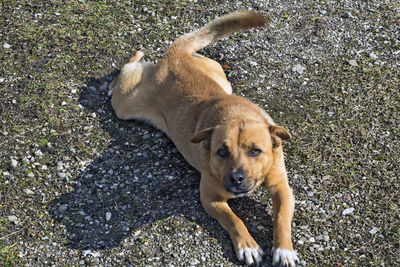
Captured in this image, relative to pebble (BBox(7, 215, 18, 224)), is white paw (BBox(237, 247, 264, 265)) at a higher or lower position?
higher

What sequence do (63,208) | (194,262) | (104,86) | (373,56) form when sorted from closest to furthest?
(194,262), (63,208), (104,86), (373,56)

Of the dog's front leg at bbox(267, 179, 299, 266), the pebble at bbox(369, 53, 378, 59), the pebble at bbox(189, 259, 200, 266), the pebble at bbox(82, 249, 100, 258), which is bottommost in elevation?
the pebble at bbox(82, 249, 100, 258)

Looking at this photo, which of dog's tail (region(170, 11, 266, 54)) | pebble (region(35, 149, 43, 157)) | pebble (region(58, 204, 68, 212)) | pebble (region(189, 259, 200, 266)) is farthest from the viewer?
dog's tail (region(170, 11, 266, 54))

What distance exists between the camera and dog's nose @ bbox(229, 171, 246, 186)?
4.50 metres

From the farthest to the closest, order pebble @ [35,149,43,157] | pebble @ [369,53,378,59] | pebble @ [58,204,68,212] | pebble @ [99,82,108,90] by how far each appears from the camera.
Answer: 1. pebble @ [369,53,378,59]
2. pebble @ [99,82,108,90]
3. pebble @ [35,149,43,157]
4. pebble @ [58,204,68,212]

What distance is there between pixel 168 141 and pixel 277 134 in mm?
1637

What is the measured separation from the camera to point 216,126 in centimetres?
486

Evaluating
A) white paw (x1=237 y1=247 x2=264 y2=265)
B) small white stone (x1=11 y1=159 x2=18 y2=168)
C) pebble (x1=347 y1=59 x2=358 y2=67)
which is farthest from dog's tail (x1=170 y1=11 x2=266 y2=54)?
white paw (x1=237 y1=247 x2=264 y2=265)

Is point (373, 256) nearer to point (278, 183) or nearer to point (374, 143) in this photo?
point (278, 183)

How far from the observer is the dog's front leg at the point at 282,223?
4602mm

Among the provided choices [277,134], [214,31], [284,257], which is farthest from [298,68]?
[284,257]

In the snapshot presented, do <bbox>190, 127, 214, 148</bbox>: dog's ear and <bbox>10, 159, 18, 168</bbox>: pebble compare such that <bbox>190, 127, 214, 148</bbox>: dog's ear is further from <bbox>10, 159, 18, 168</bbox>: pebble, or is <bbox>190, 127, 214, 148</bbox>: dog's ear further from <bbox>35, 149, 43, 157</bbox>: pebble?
<bbox>10, 159, 18, 168</bbox>: pebble

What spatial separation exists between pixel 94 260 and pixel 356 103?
354 centimetres

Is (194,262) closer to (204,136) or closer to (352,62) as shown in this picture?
(204,136)
